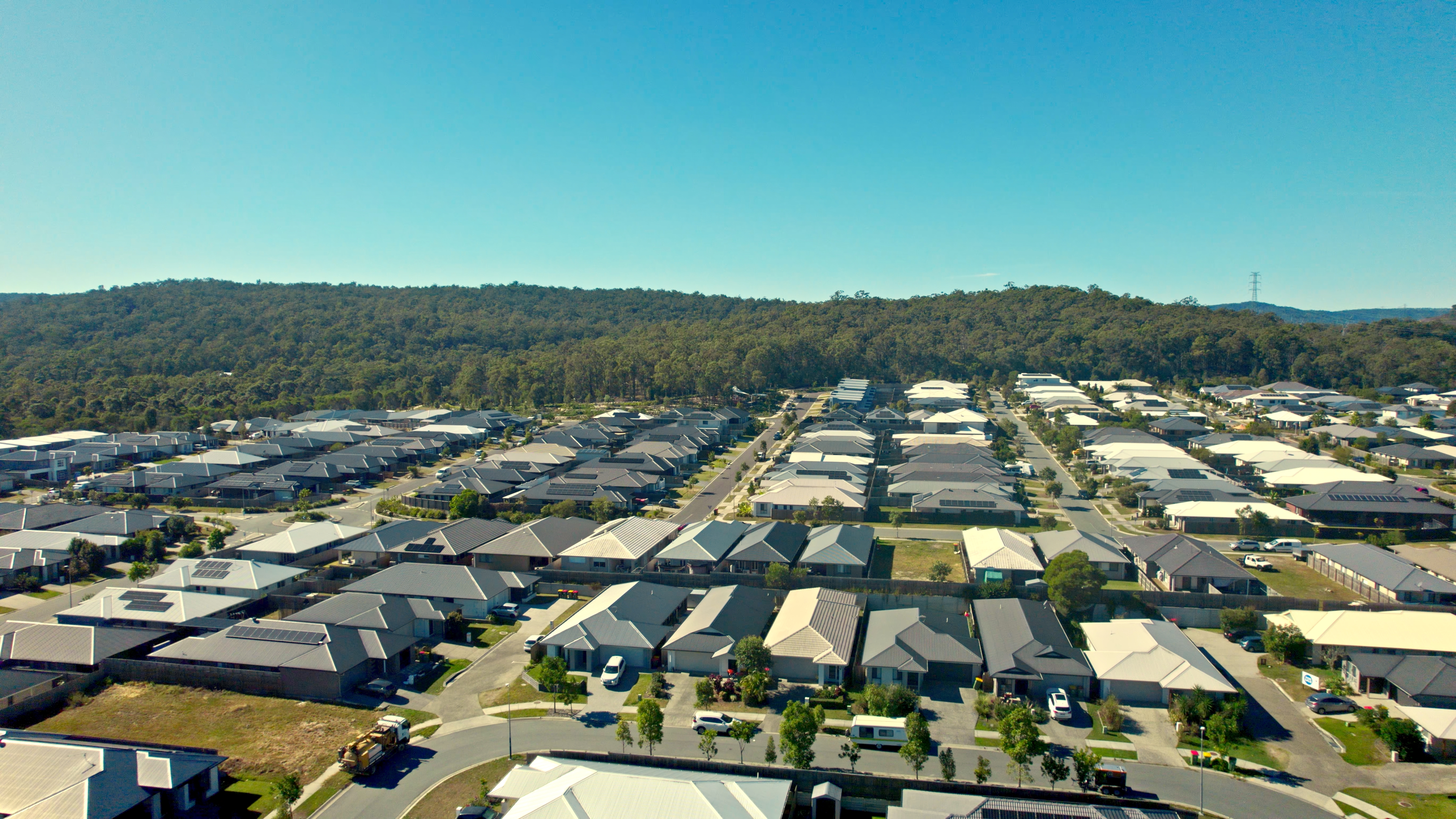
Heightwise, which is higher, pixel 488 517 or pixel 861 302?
pixel 861 302

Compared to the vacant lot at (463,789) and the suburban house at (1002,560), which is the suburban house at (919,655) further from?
the vacant lot at (463,789)

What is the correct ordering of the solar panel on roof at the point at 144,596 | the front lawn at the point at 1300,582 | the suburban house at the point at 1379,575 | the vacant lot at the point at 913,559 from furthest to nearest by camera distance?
1. the vacant lot at the point at 913,559
2. the front lawn at the point at 1300,582
3. the suburban house at the point at 1379,575
4. the solar panel on roof at the point at 144,596

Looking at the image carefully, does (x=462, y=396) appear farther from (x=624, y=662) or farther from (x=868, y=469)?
(x=624, y=662)

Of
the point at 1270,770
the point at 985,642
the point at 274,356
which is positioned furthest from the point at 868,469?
the point at 274,356

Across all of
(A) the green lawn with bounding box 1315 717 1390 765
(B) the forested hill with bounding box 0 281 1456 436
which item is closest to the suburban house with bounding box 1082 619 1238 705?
(A) the green lawn with bounding box 1315 717 1390 765

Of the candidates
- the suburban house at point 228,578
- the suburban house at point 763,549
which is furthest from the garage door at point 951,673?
the suburban house at point 228,578
